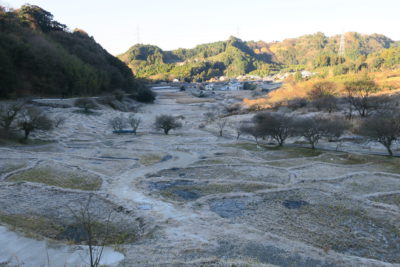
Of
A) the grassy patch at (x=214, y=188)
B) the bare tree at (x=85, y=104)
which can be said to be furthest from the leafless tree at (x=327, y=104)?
the bare tree at (x=85, y=104)

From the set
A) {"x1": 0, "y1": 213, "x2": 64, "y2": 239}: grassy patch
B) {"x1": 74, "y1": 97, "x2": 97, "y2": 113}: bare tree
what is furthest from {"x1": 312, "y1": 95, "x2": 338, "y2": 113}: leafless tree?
{"x1": 0, "y1": 213, "x2": 64, "y2": 239}: grassy patch

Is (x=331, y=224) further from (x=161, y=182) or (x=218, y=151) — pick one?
(x=218, y=151)

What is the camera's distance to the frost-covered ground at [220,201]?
38.3 ft

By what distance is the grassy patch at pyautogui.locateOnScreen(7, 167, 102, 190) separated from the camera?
2142cm

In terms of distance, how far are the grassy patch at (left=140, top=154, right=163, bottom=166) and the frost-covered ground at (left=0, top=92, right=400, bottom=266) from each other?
0.39 feet

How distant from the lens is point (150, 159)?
107 ft

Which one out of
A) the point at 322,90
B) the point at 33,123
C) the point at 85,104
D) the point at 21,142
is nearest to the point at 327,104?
the point at 322,90

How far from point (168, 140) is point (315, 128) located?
22.6m

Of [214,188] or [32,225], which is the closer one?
[32,225]

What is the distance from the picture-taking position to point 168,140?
1833 inches

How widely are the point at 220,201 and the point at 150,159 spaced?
1523 centimetres

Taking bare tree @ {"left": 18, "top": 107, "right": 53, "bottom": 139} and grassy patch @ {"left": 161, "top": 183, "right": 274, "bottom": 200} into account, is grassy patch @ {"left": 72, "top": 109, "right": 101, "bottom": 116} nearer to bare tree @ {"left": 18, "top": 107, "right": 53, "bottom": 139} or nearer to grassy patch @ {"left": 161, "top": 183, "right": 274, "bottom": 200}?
bare tree @ {"left": 18, "top": 107, "right": 53, "bottom": 139}

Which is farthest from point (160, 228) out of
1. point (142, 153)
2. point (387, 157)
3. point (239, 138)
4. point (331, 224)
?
point (239, 138)

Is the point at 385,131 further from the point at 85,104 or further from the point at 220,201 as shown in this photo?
the point at 85,104
